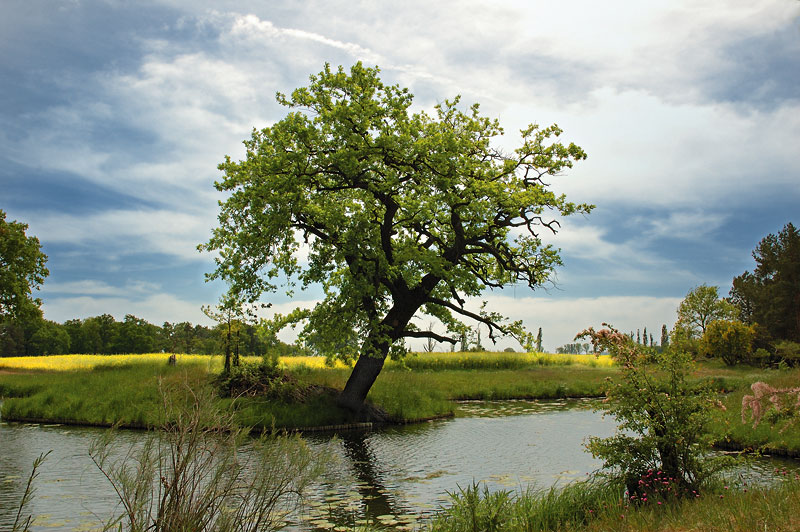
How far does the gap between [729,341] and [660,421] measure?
182 ft

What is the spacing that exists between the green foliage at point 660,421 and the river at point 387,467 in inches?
31.6

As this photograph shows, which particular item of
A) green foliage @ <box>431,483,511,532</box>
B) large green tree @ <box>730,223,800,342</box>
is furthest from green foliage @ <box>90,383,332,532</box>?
large green tree @ <box>730,223,800,342</box>

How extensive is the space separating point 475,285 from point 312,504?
14675 mm

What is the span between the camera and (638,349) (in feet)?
35.1

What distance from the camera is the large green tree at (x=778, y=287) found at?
62938 millimetres

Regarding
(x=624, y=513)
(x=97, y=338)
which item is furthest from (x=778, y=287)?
(x=97, y=338)

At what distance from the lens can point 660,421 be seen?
10.2 meters

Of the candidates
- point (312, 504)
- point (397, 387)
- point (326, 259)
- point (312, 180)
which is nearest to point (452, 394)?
point (397, 387)

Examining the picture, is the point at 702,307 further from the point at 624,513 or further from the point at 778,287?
the point at 624,513

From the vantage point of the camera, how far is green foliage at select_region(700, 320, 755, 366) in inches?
2237

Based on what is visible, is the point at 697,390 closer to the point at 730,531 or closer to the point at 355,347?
the point at 730,531

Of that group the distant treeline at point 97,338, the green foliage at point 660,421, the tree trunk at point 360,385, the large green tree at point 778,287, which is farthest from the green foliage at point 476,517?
the distant treeline at point 97,338

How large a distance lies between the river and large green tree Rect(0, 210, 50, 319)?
28.7 m

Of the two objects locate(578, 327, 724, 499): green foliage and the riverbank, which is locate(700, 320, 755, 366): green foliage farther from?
locate(578, 327, 724, 499): green foliage
